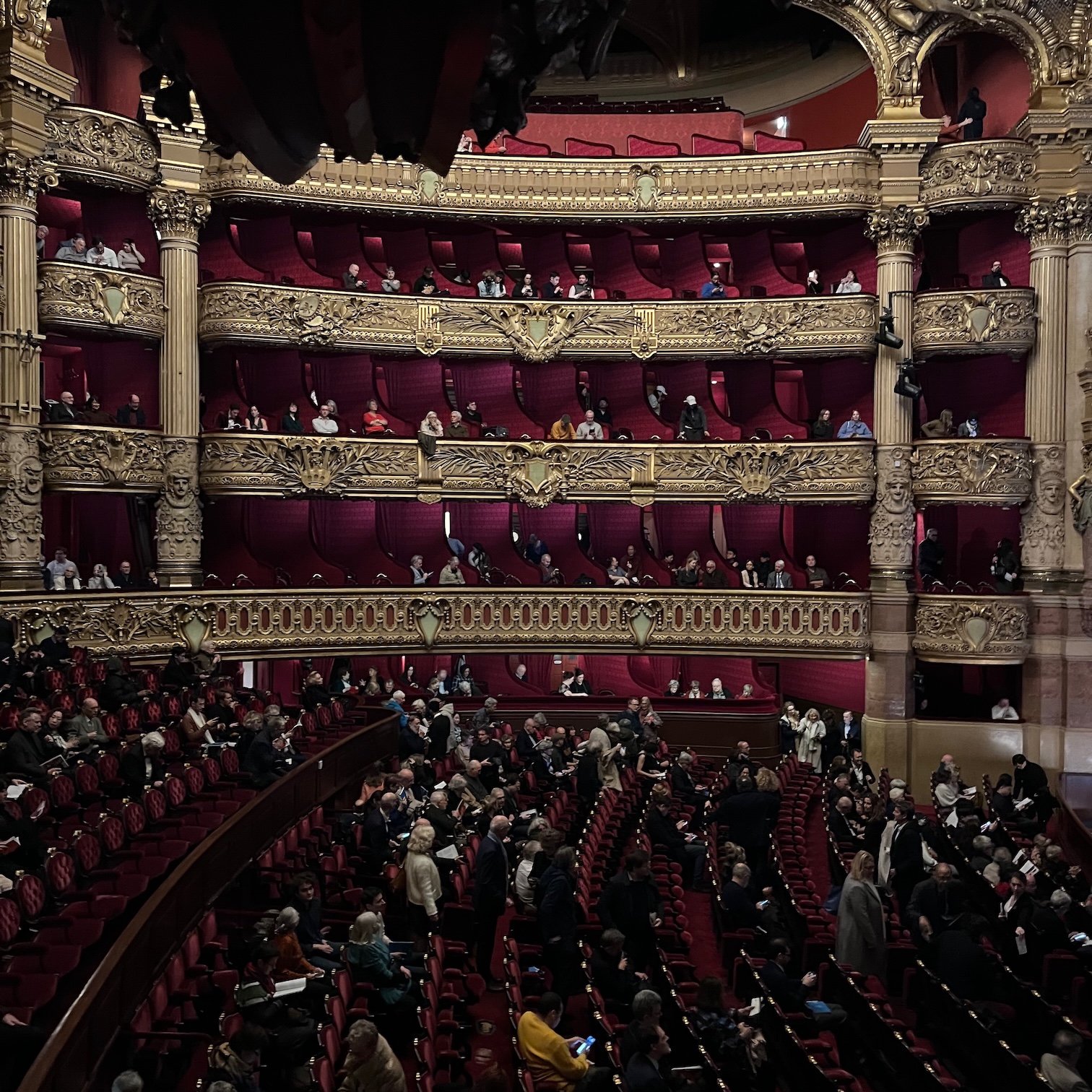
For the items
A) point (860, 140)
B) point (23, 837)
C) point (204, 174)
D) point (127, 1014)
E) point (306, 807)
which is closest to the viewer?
point (127, 1014)

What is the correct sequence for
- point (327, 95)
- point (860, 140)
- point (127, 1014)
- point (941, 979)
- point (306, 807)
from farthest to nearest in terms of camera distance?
point (860, 140), point (306, 807), point (941, 979), point (127, 1014), point (327, 95)

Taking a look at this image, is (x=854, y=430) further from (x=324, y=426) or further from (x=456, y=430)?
(x=324, y=426)

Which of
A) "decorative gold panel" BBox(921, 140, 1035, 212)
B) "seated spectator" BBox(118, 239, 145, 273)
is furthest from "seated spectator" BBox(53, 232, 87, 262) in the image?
"decorative gold panel" BBox(921, 140, 1035, 212)

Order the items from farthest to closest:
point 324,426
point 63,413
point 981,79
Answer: point 981,79 → point 324,426 → point 63,413

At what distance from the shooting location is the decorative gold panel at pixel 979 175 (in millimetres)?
16703

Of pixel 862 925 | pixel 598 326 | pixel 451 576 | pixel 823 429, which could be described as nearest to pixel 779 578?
pixel 823 429

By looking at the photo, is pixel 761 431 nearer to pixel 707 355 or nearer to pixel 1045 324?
pixel 707 355

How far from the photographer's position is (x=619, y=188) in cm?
1748

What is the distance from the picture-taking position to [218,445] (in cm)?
1612

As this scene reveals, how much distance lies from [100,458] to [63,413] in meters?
0.69

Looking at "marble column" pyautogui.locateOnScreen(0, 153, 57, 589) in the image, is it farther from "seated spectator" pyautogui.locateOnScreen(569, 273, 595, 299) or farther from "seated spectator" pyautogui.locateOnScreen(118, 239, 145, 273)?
"seated spectator" pyautogui.locateOnScreen(569, 273, 595, 299)

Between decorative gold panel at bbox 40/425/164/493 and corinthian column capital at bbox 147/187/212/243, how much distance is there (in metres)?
2.68

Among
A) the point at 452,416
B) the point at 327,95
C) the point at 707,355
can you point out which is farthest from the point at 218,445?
the point at 327,95

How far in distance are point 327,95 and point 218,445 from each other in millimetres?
14901
